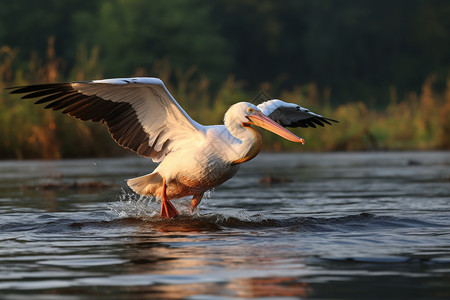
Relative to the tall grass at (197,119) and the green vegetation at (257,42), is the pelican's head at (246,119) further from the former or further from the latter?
the green vegetation at (257,42)

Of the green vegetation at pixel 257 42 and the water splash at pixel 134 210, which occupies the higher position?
the green vegetation at pixel 257 42

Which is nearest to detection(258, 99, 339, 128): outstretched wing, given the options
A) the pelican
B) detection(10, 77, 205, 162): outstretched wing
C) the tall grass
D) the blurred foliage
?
the pelican

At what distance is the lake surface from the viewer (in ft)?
16.4

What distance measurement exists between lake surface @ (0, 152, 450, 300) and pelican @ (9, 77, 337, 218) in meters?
0.37

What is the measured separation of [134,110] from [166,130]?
385 millimetres

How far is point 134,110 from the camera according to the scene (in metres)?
8.85

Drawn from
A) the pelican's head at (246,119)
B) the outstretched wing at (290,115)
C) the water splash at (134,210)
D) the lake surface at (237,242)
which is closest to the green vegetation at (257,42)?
the lake surface at (237,242)

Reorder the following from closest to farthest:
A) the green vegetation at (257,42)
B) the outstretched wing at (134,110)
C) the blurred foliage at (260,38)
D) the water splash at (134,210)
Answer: the outstretched wing at (134,110), the water splash at (134,210), the green vegetation at (257,42), the blurred foliage at (260,38)

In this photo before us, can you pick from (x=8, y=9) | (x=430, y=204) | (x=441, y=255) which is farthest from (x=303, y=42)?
(x=441, y=255)

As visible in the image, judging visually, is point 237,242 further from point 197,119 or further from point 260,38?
point 260,38

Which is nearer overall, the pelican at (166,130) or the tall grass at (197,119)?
the pelican at (166,130)

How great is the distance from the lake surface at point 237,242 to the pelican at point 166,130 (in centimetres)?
37

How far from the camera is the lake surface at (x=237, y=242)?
16.4 ft

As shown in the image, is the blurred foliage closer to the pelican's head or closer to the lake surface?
the lake surface
